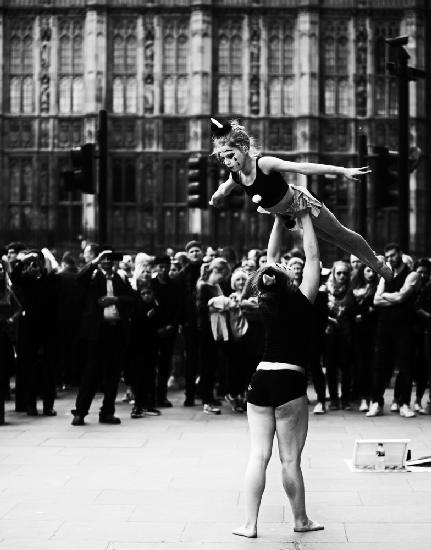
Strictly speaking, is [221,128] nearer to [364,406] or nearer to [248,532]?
[248,532]

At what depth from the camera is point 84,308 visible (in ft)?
41.7

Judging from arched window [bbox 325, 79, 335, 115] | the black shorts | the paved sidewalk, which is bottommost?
the paved sidewalk

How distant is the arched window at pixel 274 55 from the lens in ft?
130

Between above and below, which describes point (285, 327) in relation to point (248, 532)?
above

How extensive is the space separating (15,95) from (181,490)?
108ft

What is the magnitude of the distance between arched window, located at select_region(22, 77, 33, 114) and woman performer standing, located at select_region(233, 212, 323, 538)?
34.1 m

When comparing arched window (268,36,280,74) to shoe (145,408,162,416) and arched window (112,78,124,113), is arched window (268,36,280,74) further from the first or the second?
shoe (145,408,162,416)

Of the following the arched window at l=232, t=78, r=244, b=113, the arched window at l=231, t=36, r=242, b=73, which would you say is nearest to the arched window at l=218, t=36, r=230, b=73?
the arched window at l=231, t=36, r=242, b=73

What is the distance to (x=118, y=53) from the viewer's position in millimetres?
39469

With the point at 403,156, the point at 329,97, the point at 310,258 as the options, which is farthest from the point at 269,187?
the point at 329,97

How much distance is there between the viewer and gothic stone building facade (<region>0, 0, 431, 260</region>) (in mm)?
39250

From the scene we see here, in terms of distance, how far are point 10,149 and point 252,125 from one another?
27.0 ft

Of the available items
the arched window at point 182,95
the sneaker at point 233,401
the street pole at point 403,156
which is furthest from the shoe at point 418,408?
the arched window at point 182,95

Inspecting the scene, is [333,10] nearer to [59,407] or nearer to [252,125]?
[252,125]
